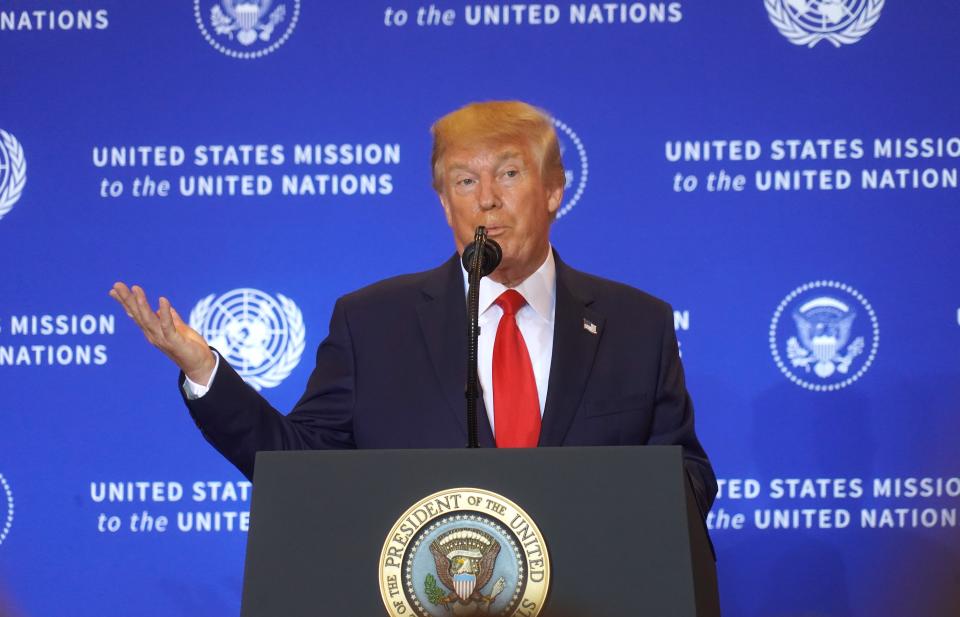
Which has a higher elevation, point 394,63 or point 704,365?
point 394,63

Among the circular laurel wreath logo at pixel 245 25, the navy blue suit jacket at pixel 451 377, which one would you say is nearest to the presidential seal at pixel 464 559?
the navy blue suit jacket at pixel 451 377

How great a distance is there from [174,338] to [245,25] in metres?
1.90

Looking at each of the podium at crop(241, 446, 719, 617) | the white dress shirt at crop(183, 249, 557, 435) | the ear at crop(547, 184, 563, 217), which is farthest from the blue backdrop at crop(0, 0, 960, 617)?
the podium at crop(241, 446, 719, 617)

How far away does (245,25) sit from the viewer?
11.0 feet

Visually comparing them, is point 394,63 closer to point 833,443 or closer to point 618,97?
point 618,97

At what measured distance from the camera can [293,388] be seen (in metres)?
3.26

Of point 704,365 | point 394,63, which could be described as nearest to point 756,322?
point 704,365

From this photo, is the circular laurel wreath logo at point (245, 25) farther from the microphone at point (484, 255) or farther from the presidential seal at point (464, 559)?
the presidential seal at point (464, 559)

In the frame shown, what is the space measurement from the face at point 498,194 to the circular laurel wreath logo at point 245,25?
1.38 metres

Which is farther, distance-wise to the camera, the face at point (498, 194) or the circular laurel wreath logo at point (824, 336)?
the circular laurel wreath logo at point (824, 336)

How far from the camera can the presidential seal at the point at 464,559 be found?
1.21 metres

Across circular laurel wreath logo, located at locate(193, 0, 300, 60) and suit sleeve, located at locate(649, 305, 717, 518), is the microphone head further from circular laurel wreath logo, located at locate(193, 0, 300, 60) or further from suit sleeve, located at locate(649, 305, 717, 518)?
circular laurel wreath logo, located at locate(193, 0, 300, 60)

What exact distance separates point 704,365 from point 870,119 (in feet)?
2.78

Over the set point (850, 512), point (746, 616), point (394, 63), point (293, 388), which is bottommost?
point (746, 616)
